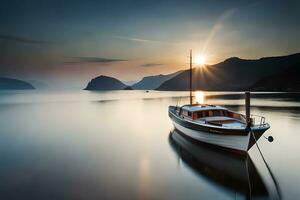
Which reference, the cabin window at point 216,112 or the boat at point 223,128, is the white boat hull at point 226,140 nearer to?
the boat at point 223,128

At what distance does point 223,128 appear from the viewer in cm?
1186

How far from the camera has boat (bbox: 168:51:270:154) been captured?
37.2ft

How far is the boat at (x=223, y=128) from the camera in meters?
11.3

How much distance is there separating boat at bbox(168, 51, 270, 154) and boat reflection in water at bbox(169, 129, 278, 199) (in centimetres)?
50

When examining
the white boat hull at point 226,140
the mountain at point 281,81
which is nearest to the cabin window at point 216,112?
the white boat hull at point 226,140

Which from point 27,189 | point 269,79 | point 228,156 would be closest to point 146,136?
point 228,156

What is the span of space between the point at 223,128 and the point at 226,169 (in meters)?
2.05

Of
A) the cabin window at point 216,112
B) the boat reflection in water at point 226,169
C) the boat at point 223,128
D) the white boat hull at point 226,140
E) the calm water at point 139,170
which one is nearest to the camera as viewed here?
the calm water at point 139,170

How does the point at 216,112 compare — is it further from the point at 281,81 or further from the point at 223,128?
the point at 281,81

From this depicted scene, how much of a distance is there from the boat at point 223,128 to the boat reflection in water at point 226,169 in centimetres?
50

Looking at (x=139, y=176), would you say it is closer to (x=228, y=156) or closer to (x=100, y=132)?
(x=228, y=156)

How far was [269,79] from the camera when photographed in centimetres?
16188

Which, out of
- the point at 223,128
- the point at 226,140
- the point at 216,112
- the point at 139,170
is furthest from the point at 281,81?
the point at 139,170

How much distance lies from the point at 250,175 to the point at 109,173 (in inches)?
239
